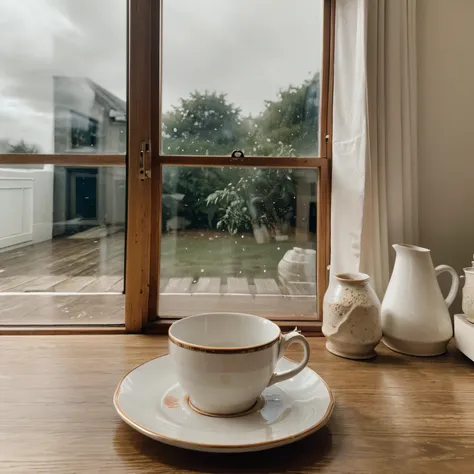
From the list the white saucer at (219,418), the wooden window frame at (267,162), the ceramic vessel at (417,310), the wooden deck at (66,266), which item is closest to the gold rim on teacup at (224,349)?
the white saucer at (219,418)

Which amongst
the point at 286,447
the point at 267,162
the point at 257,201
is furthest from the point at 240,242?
the point at 286,447

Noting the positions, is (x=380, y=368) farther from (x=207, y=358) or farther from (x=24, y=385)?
(x=24, y=385)

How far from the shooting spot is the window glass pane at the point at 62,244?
3.97ft

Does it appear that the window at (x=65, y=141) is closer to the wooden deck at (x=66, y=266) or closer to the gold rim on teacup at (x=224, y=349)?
the wooden deck at (x=66, y=266)

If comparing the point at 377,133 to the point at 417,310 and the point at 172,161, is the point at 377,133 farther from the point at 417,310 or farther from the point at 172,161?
the point at 172,161

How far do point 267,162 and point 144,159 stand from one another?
36cm

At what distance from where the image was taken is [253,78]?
1231 mm

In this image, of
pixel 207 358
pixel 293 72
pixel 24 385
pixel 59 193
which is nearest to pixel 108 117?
pixel 59 193

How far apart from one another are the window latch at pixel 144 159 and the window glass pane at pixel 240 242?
0.08 m

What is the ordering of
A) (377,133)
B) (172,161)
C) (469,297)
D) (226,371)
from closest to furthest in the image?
(226,371), (469,297), (377,133), (172,161)

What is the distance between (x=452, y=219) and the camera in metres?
1.17

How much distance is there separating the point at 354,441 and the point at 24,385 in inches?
24.1

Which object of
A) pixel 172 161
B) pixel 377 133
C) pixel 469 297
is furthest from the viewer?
pixel 172 161

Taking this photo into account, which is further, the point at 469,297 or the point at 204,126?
the point at 204,126
